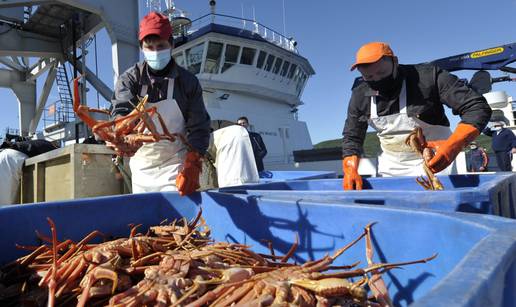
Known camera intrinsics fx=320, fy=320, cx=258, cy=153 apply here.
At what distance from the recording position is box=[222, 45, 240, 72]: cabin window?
1095 cm

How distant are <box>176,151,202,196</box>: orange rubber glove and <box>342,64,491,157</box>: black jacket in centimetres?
143

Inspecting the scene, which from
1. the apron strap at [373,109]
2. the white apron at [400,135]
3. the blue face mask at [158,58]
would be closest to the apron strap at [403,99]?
the white apron at [400,135]

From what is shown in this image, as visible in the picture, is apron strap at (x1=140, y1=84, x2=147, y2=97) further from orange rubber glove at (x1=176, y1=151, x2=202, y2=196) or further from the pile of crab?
the pile of crab

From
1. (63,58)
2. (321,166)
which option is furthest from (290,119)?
(63,58)

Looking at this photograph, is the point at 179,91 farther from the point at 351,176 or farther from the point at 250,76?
the point at 250,76

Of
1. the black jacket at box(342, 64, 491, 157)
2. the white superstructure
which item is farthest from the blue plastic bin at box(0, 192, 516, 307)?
the white superstructure

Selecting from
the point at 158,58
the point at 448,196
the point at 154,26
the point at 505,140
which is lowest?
the point at 448,196

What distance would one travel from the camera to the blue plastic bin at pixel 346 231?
1.72 feet

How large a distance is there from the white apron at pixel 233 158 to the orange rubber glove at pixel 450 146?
5.62 feet

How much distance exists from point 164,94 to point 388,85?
Answer: 184 centimetres

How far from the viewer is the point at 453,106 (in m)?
2.50

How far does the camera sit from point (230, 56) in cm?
1105

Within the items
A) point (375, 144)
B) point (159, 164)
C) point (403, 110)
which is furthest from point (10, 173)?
point (375, 144)

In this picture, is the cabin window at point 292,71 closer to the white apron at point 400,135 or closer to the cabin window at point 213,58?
the cabin window at point 213,58
